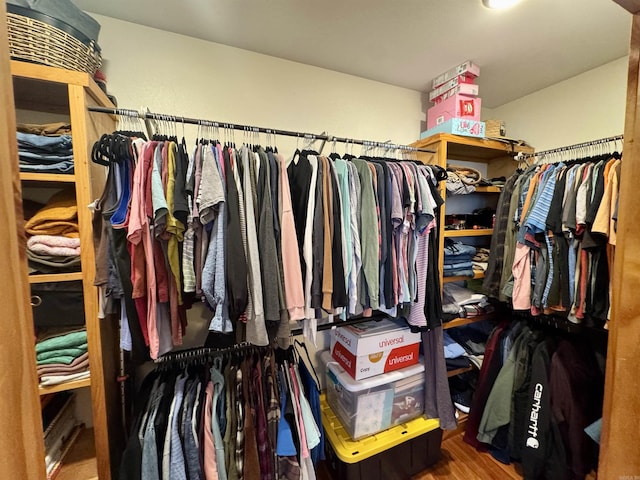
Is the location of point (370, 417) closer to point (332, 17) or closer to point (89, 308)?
point (89, 308)

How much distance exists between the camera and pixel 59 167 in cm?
91

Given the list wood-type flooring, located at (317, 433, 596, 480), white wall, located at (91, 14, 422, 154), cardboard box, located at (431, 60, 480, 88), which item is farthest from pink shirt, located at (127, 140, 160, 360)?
cardboard box, located at (431, 60, 480, 88)

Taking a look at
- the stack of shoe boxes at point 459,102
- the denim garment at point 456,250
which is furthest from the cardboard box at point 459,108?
the denim garment at point 456,250

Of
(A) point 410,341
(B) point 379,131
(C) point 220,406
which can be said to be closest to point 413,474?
(A) point 410,341

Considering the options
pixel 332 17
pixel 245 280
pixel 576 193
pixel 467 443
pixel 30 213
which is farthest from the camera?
pixel 467 443

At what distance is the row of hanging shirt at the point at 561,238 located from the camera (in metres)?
1.16

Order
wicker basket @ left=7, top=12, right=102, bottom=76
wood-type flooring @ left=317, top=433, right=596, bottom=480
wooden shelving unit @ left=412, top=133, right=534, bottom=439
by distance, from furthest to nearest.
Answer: wooden shelving unit @ left=412, top=133, right=534, bottom=439 < wood-type flooring @ left=317, top=433, right=596, bottom=480 < wicker basket @ left=7, top=12, right=102, bottom=76

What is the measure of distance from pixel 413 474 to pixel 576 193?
1744mm

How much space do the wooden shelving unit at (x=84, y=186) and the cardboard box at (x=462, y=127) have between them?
5.71 ft

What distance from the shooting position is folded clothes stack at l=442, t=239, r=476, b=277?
5.46 feet

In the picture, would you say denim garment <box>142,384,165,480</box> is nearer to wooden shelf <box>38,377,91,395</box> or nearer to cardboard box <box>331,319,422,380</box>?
wooden shelf <box>38,377,91,395</box>

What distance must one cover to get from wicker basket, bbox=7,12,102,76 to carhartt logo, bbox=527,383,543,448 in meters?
2.58

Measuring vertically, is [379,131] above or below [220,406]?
above

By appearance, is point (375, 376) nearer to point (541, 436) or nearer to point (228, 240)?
point (541, 436)
